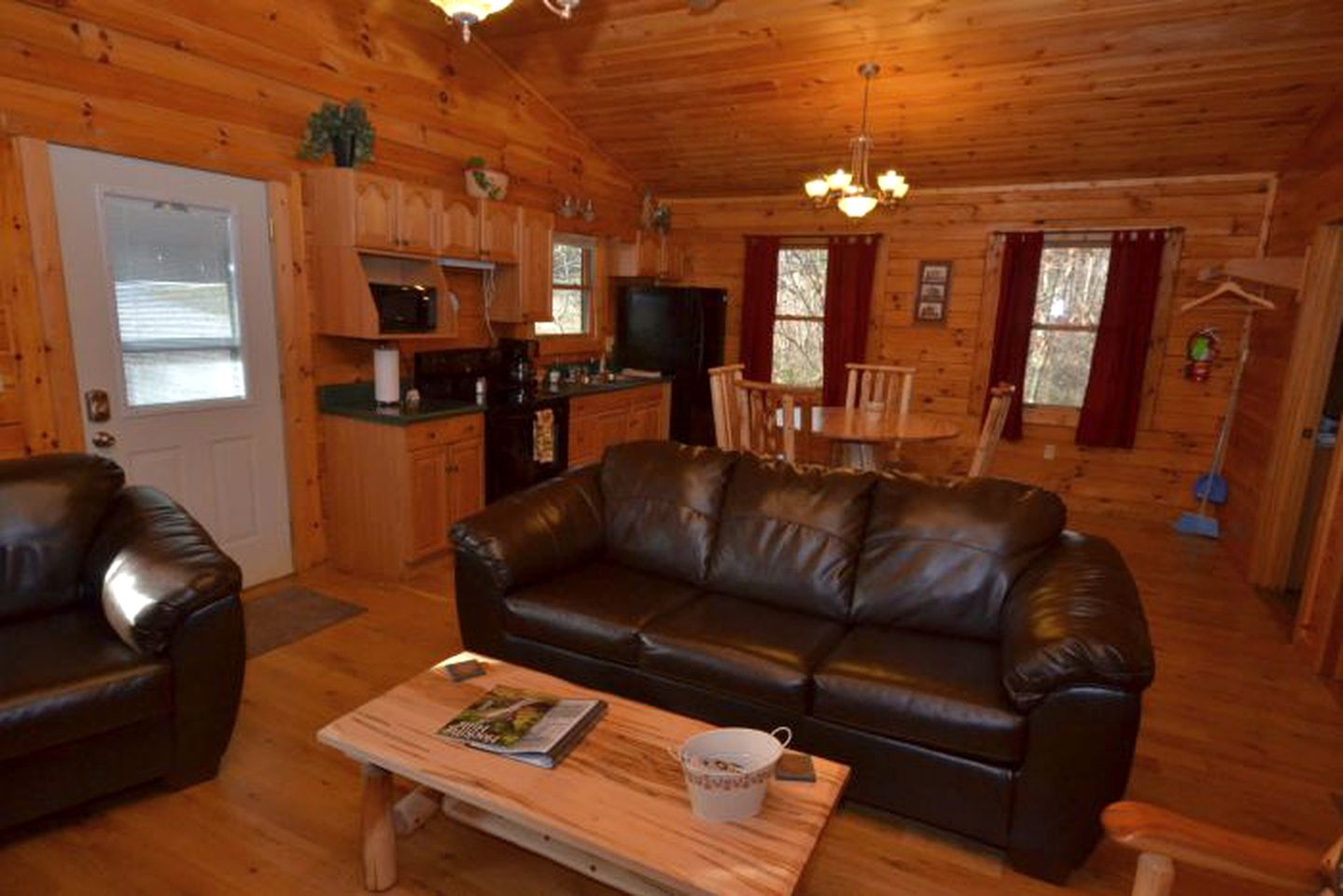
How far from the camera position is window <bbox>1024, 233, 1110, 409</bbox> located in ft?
17.5

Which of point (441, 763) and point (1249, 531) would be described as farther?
point (1249, 531)

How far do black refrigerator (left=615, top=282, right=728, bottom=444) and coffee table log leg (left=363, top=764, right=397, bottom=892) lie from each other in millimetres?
4566

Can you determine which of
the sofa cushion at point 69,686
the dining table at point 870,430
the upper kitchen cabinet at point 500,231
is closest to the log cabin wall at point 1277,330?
the dining table at point 870,430

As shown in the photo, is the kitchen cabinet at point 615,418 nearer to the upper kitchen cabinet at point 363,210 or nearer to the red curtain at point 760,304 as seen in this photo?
the red curtain at point 760,304

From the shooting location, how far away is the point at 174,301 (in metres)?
3.21

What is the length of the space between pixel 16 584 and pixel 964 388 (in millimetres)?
5646

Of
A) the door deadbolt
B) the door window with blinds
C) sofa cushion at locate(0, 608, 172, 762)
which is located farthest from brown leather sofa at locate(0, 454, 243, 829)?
the door window with blinds

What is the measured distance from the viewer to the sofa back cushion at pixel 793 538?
2.50 meters

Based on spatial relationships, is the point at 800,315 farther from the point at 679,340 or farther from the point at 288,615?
the point at 288,615

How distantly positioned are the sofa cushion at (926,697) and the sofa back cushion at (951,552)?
0.50 ft

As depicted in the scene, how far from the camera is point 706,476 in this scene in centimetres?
283

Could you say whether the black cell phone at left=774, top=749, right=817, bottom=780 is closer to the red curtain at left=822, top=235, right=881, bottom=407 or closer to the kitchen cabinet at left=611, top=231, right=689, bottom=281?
the red curtain at left=822, top=235, right=881, bottom=407

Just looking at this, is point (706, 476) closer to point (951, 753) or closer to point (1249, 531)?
point (951, 753)

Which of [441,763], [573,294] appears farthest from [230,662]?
[573,294]
